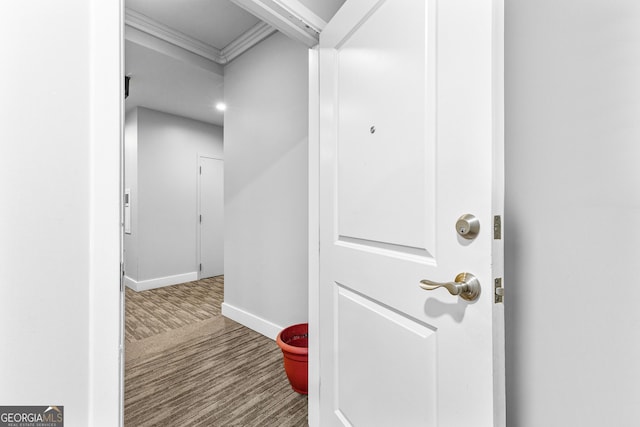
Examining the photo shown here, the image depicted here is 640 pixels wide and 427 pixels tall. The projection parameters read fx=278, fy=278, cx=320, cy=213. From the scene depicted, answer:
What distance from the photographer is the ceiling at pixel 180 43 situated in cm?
214

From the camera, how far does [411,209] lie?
0.85m

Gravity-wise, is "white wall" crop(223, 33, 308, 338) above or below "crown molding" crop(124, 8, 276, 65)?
below

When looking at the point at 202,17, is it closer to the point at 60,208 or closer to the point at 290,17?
the point at 290,17

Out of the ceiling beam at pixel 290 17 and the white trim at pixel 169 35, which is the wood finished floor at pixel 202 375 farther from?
the white trim at pixel 169 35

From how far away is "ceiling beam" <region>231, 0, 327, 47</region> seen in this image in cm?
117

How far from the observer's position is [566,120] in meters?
0.72

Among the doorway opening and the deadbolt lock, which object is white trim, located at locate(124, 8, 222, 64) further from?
the deadbolt lock

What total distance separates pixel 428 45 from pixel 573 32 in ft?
1.15

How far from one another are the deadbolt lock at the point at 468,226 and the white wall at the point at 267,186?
4.77 ft

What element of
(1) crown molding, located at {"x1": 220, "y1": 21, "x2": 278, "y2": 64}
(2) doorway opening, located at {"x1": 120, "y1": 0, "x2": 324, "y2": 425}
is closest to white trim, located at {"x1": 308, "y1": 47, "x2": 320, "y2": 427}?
(2) doorway opening, located at {"x1": 120, "y1": 0, "x2": 324, "y2": 425}

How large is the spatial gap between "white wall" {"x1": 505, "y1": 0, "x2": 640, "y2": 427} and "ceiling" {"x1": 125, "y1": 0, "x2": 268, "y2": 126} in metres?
2.11

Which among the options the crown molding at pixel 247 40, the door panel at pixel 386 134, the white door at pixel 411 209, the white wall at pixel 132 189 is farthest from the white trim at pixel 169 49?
the door panel at pixel 386 134

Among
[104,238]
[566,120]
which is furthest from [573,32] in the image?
[104,238]

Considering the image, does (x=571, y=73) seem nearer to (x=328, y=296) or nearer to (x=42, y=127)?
(x=328, y=296)
